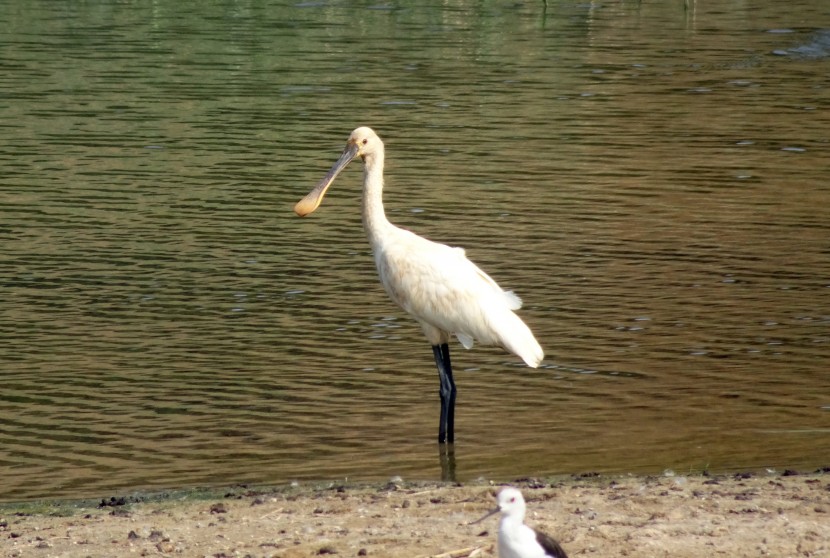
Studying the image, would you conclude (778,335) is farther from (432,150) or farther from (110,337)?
(432,150)

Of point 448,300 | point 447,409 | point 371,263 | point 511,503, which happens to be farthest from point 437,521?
point 371,263

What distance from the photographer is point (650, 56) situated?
28.6 m

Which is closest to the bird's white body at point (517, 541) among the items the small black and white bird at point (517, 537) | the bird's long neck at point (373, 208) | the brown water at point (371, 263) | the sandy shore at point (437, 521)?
the small black and white bird at point (517, 537)

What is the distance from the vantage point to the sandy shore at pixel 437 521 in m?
7.11

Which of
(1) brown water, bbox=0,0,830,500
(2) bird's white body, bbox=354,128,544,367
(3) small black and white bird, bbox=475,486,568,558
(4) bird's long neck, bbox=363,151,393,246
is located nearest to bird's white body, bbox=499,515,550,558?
(3) small black and white bird, bbox=475,486,568,558

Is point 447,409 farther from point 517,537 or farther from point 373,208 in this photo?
point 517,537

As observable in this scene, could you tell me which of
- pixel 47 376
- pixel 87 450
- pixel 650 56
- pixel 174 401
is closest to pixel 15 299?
pixel 47 376

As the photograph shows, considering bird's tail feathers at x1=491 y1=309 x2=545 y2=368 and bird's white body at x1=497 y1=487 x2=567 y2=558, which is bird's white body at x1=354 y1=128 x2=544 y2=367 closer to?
bird's tail feathers at x1=491 y1=309 x2=545 y2=368

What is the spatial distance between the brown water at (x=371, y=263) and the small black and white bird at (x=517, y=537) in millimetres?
3113

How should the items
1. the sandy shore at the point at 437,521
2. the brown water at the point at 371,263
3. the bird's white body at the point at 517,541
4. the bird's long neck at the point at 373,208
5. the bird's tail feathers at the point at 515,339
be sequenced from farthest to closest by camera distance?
the bird's long neck at the point at 373,208, the brown water at the point at 371,263, the bird's tail feathers at the point at 515,339, the sandy shore at the point at 437,521, the bird's white body at the point at 517,541

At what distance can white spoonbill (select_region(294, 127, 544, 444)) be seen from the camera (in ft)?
32.6

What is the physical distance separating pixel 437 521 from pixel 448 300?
257 centimetres

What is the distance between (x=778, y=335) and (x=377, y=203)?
3.67 meters

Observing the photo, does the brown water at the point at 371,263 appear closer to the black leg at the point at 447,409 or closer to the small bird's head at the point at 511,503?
the black leg at the point at 447,409
